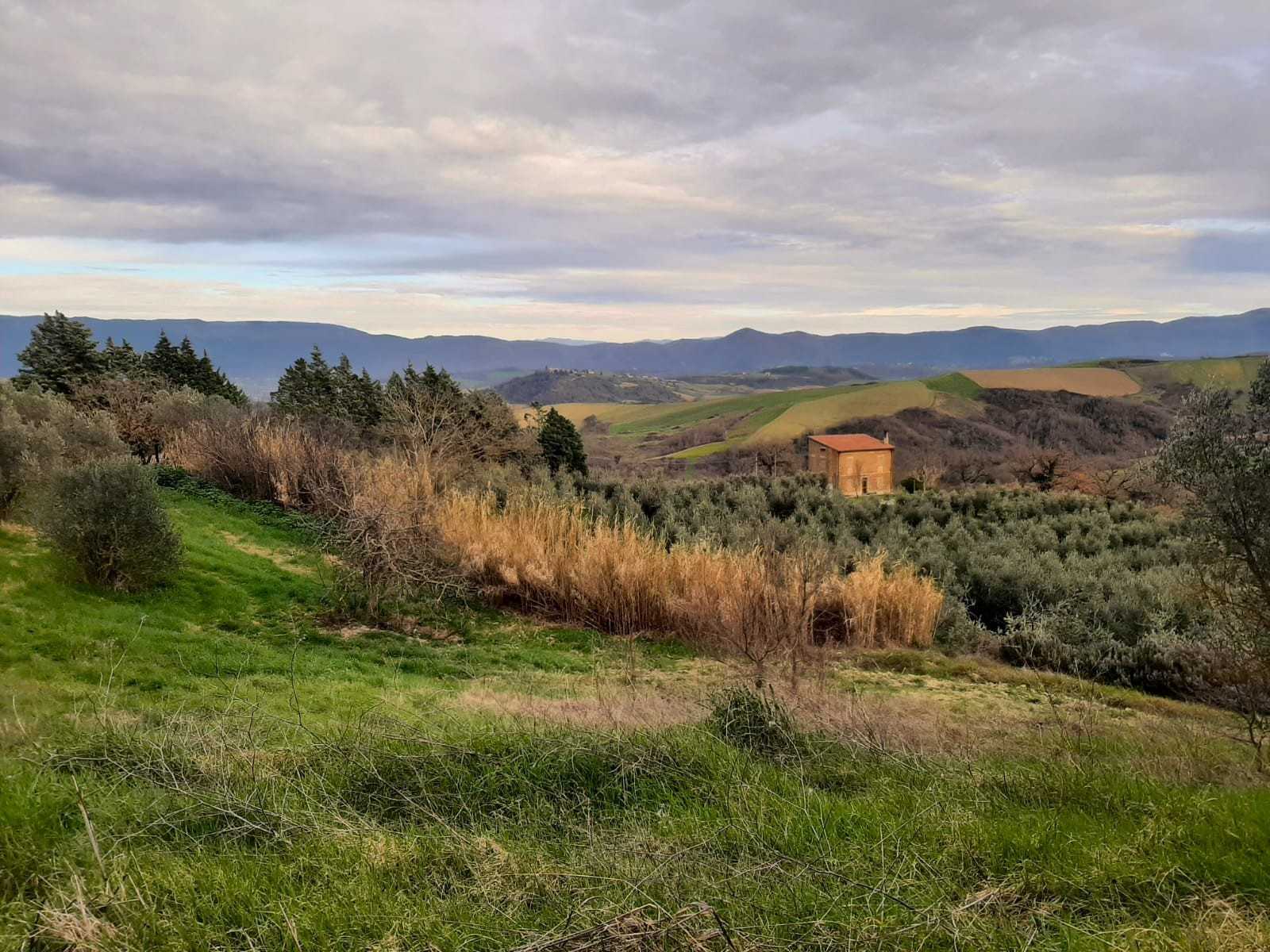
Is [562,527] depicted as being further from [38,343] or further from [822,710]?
[38,343]

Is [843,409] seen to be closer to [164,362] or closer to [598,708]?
[164,362]

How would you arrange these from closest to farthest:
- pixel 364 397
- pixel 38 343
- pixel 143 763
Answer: pixel 143 763, pixel 38 343, pixel 364 397

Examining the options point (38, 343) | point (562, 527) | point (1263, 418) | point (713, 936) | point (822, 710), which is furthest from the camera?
point (38, 343)

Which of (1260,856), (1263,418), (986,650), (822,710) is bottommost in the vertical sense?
(986,650)

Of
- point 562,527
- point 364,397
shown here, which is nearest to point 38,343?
point 364,397

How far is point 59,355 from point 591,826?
23802mm

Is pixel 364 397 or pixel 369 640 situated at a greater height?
pixel 364 397

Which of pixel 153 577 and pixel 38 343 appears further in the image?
pixel 38 343

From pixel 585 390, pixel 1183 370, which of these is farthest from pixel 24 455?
pixel 585 390

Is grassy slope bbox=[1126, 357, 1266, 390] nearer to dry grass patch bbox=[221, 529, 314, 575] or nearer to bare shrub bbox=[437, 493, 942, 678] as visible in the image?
bare shrub bbox=[437, 493, 942, 678]

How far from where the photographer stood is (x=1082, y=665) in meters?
8.30

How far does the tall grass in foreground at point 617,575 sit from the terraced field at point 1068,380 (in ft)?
204

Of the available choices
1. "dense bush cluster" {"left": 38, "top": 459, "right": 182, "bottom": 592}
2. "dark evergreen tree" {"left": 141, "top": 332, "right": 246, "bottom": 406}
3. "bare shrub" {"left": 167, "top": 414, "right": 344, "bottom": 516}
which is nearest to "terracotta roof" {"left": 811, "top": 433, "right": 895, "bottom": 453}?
"bare shrub" {"left": 167, "top": 414, "right": 344, "bottom": 516}

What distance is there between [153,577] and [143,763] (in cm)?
606
